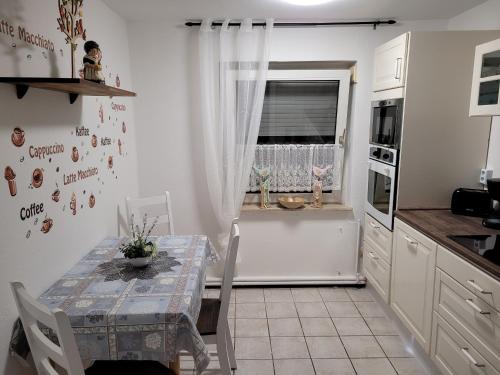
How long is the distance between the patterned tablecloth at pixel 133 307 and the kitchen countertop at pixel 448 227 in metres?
1.23

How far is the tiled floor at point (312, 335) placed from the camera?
2223 mm

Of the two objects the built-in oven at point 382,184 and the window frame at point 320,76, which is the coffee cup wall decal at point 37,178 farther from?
the built-in oven at point 382,184

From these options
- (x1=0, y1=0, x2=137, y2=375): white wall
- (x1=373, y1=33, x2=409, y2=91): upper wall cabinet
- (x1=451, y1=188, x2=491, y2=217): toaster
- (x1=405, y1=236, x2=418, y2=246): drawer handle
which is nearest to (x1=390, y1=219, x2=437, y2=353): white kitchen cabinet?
(x1=405, y1=236, x2=418, y2=246): drawer handle

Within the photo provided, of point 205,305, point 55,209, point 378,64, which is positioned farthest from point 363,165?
point 55,209

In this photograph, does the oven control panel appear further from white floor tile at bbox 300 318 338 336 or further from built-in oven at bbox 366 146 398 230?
white floor tile at bbox 300 318 338 336

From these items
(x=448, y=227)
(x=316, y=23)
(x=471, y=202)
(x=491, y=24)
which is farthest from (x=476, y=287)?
(x=316, y=23)

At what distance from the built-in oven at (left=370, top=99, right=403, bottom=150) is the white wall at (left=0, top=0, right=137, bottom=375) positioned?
6.40ft

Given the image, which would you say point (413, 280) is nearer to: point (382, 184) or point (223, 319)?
Answer: point (382, 184)

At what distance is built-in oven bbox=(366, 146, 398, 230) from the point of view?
245cm

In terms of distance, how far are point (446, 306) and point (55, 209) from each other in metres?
2.02

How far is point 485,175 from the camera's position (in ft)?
7.72

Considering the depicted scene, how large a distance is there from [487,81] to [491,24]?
778 millimetres

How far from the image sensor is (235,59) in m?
2.88

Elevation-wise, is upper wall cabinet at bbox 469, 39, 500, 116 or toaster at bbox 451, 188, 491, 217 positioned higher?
upper wall cabinet at bbox 469, 39, 500, 116
